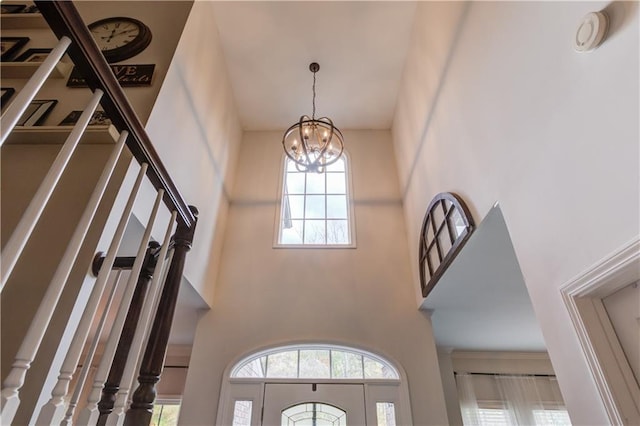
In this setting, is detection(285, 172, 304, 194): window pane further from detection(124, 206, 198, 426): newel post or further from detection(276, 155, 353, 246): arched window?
detection(124, 206, 198, 426): newel post

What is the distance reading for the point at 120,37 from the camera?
3213 millimetres

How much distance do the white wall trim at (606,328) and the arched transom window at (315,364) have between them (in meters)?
2.55

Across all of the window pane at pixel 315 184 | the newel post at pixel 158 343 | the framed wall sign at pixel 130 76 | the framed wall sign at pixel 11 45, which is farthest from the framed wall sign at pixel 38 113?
the window pane at pixel 315 184

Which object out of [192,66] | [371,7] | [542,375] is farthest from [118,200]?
[542,375]

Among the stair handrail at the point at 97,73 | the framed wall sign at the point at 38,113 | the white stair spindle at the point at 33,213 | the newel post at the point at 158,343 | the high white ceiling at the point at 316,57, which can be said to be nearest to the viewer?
the white stair spindle at the point at 33,213

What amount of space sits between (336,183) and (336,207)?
18.4 inches

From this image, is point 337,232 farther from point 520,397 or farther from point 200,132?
Answer: point 520,397

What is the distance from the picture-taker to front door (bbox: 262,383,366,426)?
364 centimetres

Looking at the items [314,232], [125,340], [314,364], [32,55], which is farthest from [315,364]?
[32,55]

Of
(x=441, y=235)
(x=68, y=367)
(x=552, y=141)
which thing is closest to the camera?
(x=68, y=367)

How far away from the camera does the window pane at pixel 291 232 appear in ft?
15.9

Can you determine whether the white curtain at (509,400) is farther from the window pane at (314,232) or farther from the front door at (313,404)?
the window pane at (314,232)

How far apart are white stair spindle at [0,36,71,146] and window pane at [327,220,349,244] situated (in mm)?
4120

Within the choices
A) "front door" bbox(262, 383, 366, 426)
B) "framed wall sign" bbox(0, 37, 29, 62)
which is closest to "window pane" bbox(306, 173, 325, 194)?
"front door" bbox(262, 383, 366, 426)
